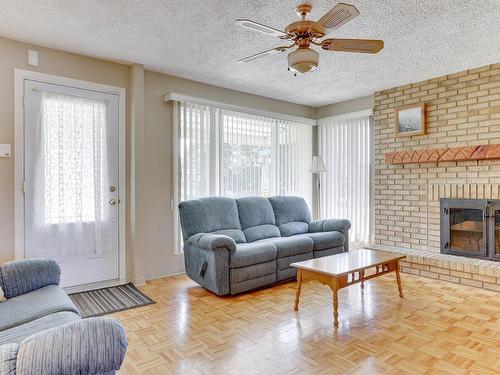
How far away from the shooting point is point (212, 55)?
135 inches

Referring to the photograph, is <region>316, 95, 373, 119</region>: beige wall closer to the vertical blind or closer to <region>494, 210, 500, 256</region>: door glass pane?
the vertical blind

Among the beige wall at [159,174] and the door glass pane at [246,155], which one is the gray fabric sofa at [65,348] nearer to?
the beige wall at [159,174]

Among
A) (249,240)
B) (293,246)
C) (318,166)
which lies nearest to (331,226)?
(293,246)

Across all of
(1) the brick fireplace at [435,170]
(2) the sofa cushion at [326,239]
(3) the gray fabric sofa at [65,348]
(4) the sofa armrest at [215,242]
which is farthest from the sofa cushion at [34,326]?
(1) the brick fireplace at [435,170]

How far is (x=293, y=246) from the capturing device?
379 cm

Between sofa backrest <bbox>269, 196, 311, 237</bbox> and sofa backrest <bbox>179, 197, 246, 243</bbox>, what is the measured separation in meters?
0.70

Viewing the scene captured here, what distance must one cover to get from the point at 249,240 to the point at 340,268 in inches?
58.0

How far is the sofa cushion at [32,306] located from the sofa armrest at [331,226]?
10.7ft

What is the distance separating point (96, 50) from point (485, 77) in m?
4.30

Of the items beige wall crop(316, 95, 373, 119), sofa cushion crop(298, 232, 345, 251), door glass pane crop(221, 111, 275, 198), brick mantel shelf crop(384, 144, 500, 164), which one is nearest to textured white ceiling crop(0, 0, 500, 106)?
door glass pane crop(221, 111, 275, 198)

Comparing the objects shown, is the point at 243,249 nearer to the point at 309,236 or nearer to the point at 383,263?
the point at 309,236

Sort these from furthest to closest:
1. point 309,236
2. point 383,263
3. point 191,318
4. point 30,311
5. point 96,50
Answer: point 309,236 → point 96,50 → point 383,263 → point 191,318 → point 30,311

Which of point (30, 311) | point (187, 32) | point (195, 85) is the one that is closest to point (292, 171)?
point (195, 85)

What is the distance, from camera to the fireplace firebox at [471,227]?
12.3 ft
